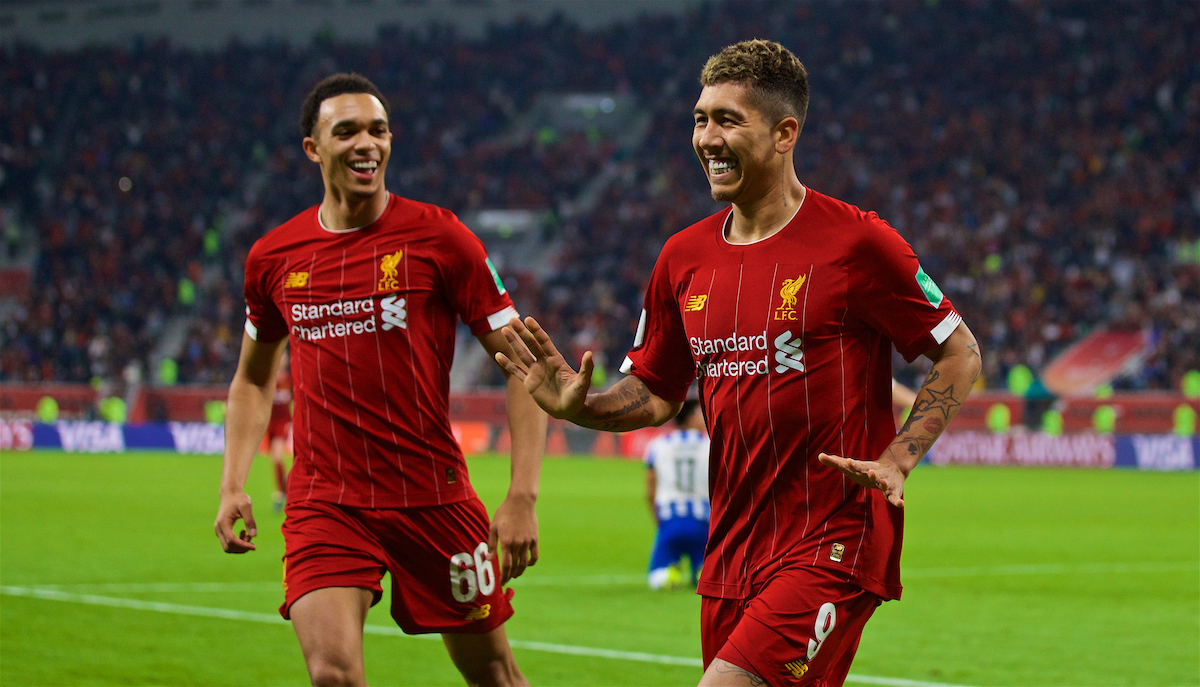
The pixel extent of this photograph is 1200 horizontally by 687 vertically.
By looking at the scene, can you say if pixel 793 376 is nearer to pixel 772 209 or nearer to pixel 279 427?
pixel 772 209

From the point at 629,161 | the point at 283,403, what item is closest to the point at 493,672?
the point at 283,403

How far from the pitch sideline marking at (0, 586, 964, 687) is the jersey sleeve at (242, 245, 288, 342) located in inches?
90.4

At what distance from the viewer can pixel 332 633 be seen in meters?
4.48

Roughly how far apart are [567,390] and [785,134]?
3.36 ft

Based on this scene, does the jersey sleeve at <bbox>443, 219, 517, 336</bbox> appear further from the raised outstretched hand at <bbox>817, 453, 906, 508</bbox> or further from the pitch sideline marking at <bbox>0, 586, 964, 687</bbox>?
the pitch sideline marking at <bbox>0, 586, 964, 687</bbox>

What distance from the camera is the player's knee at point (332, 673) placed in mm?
4410

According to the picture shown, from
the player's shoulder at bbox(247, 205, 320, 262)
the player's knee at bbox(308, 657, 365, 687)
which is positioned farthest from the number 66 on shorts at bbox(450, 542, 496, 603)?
the player's shoulder at bbox(247, 205, 320, 262)

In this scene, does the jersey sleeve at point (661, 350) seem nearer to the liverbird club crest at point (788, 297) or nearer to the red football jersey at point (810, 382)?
the red football jersey at point (810, 382)

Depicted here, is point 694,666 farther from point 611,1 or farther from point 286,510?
point 611,1

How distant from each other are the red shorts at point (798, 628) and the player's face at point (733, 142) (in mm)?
1153

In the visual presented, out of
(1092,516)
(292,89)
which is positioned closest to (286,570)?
(1092,516)

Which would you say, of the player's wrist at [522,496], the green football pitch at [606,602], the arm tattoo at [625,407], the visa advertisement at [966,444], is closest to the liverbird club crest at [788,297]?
the arm tattoo at [625,407]

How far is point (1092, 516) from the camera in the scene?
1748 cm

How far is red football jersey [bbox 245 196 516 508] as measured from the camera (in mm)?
4906
